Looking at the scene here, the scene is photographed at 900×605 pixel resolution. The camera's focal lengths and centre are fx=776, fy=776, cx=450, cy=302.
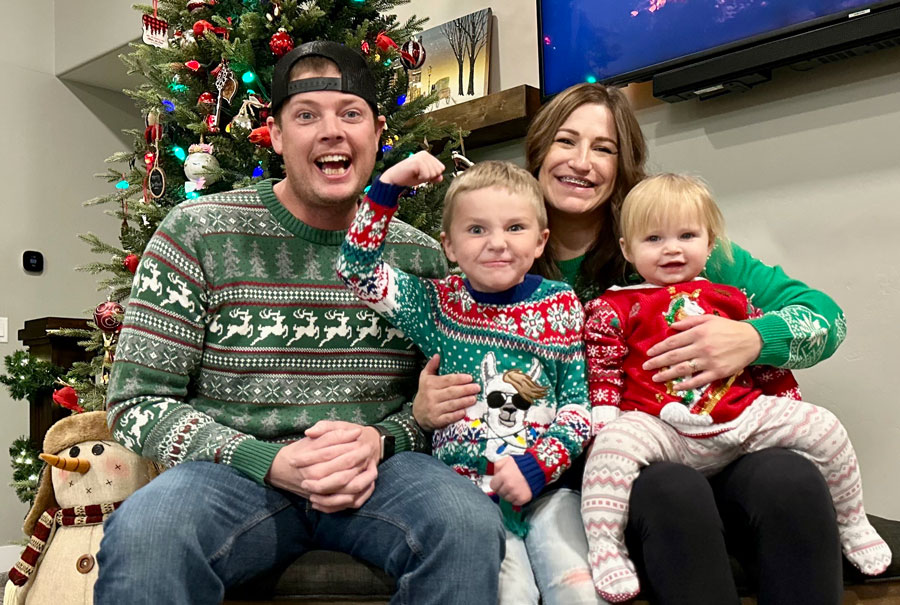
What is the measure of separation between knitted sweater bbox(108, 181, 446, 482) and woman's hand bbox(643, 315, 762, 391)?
1.63 ft

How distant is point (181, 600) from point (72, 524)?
95cm

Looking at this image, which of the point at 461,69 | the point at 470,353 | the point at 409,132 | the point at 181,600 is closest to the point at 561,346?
the point at 470,353

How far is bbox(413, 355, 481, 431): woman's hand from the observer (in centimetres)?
140

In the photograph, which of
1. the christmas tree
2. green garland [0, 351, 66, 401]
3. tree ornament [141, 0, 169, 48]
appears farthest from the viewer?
green garland [0, 351, 66, 401]

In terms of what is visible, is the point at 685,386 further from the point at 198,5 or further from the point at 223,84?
the point at 198,5

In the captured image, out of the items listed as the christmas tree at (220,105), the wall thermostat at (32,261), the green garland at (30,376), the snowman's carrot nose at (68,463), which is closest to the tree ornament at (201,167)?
the christmas tree at (220,105)

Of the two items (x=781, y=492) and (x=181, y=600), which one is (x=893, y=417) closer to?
(x=781, y=492)

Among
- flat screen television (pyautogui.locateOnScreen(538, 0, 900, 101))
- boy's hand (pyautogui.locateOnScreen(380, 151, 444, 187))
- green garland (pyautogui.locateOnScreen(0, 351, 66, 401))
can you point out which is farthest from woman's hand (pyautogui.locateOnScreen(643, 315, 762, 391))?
green garland (pyautogui.locateOnScreen(0, 351, 66, 401))

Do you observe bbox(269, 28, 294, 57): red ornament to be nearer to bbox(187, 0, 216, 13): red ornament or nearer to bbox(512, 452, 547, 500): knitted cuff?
bbox(187, 0, 216, 13): red ornament

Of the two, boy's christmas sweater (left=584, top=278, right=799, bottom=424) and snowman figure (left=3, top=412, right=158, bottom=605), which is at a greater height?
boy's christmas sweater (left=584, top=278, right=799, bottom=424)

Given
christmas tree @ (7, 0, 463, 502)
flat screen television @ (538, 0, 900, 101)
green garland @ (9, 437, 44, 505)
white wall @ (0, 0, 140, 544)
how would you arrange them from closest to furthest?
flat screen television @ (538, 0, 900, 101) → christmas tree @ (7, 0, 463, 502) → green garland @ (9, 437, 44, 505) → white wall @ (0, 0, 140, 544)

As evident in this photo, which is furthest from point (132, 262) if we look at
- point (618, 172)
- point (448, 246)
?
point (618, 172)

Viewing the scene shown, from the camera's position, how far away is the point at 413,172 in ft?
Answer: 4.43

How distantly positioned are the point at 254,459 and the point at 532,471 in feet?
1.54
